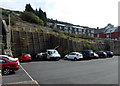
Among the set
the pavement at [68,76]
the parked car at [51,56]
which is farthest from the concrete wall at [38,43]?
the pavement at [68,76]

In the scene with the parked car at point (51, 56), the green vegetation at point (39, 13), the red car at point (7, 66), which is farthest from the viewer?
the green vegetation at point (39, 13)

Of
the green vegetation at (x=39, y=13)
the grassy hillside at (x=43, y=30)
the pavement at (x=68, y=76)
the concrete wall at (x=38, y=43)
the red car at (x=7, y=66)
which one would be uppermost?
the green vegetation at (x=39, y=13)

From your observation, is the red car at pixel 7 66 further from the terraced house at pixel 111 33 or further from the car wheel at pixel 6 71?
the terraced house at pixel 111 33

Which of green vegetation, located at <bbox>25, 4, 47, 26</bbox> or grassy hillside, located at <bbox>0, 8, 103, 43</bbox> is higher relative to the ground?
green vegetation, located at <bbox>25, 4, 47, 26</bbox>

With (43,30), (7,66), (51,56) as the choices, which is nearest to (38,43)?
(43,30)

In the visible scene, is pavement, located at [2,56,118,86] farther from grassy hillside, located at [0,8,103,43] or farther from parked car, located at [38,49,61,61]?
grassy hillside, located at [0,8,103,43]

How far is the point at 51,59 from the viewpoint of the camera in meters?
25.5

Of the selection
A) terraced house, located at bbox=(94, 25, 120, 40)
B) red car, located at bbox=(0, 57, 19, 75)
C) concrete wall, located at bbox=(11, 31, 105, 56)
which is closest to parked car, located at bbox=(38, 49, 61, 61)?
concrete wall, located at bbox=(11, 31, 105, 56)

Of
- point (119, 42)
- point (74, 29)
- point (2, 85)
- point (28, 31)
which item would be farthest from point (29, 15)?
point (2, 85)

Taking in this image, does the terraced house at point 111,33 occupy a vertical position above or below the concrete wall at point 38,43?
above

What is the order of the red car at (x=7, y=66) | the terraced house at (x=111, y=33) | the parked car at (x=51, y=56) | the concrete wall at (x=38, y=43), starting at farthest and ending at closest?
the terraced house at (x=111, y=33) → the concrete wall at (x=38, y=43) → the parked car at (x=51, y=56) → the red car at (x=7, y=66)

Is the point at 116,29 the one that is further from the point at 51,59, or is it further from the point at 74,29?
the point at 51,59

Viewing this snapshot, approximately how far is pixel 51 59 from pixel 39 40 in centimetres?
850

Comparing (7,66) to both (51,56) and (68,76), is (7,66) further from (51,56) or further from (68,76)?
(51,56)
